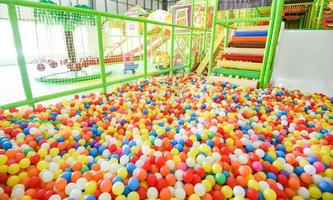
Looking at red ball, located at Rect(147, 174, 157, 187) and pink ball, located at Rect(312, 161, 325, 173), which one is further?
pink ball, located at Rect(312, 161, 325, 173)

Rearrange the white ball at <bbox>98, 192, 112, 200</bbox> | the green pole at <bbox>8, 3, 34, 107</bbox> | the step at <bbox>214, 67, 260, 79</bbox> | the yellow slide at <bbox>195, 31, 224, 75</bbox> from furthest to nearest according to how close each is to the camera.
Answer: the yellow slide at <bbox>195, 31, 224, 75</bbox> < the step at <bbox>214, 67, 260, 79</bbox> < the green pole at <bbox>8, 3, 34, 107</bbox> < the white ball at <bbox>98, 192, 112, 200</bbox>

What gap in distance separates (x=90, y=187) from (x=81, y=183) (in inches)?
2.9

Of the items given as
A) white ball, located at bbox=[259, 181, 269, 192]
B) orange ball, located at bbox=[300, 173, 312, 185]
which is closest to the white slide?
orange ball, located at bbox=[300, 173, 312, 185]


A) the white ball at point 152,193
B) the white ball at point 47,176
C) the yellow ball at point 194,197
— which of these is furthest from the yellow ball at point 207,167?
the white ball at point 47,176

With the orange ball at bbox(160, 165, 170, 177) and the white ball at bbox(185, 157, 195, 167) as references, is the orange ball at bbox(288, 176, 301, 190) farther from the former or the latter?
the orange ball at bbox(160, 165, 170, 177)

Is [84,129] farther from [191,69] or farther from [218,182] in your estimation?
[191,69]

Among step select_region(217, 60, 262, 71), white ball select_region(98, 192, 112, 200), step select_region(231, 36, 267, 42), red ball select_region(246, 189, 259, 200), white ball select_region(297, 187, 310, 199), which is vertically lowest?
white ball select_region(297, 187, 310, 199)

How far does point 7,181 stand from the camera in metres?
1.05

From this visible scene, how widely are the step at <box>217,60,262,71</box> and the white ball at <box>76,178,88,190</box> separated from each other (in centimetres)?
292

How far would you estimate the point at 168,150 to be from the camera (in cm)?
137

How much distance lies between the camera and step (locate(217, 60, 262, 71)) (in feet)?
10.2

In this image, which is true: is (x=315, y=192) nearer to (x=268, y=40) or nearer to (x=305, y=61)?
(x=268, y=40)

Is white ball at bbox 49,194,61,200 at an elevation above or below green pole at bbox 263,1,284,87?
below

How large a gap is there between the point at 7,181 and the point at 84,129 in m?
0.66
